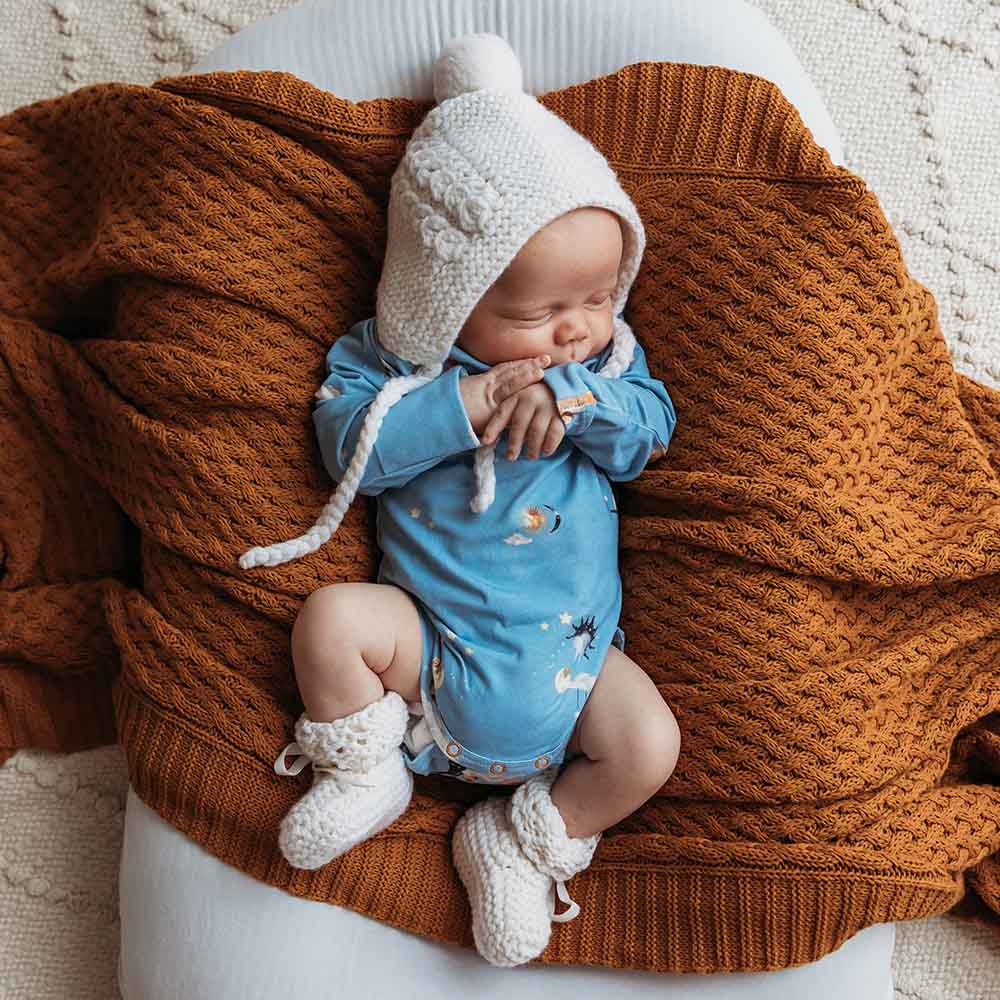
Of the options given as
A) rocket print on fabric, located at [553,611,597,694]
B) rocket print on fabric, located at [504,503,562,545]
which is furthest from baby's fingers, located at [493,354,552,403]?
rocket print on fabric, located at [553,611,597,694]

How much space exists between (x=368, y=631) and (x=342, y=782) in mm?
154

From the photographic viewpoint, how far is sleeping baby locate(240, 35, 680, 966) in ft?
3.48

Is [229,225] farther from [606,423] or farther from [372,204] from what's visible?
[606,423]

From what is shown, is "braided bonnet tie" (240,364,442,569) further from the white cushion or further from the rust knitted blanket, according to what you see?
the white cushion

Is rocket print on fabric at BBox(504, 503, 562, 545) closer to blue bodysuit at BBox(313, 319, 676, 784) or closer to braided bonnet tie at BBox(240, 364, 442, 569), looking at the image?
blue bodysuit at BBox(313, 319, 676, 784)

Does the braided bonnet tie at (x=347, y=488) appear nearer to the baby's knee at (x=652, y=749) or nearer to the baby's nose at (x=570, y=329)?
the baby's nose at (x=570, y=329)

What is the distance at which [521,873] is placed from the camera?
110 centimetres

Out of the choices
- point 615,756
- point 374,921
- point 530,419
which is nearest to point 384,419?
point 530,419

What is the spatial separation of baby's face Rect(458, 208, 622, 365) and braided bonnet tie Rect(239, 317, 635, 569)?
0.05 m

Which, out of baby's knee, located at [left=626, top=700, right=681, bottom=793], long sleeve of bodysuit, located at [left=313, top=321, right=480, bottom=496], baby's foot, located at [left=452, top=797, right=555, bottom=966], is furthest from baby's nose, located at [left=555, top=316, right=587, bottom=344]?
baby's foot, located at [left=452, top=797, right=555, bottom=966]

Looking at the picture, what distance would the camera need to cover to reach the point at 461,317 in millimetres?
1071

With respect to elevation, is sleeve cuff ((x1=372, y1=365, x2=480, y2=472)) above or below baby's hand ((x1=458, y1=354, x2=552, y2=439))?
below

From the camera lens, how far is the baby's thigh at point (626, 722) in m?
1.08

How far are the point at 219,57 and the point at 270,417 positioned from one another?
0.47 m
